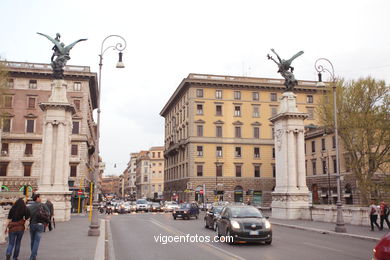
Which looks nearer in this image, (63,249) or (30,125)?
(63,249)

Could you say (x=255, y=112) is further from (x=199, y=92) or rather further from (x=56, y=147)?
(x=56, y=147)

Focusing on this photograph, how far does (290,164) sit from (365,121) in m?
8.34

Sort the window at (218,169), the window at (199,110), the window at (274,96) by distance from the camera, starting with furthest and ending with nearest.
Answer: the window at (274,96), the window at (199,110), the window at (218,169)

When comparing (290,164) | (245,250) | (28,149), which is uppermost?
(28,149)

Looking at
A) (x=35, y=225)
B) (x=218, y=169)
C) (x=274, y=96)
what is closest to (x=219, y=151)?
(x=218, y=169)

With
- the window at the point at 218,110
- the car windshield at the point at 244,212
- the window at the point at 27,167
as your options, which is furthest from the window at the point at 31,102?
the car windshield at the point at 244,212

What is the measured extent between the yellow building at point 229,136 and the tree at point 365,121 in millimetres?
30054

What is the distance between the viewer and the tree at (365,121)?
34688 millimetres

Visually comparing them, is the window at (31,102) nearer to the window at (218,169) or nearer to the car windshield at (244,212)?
the window at (218,169)

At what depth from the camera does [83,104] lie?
61094mm

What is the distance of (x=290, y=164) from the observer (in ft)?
106

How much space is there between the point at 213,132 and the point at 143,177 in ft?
241

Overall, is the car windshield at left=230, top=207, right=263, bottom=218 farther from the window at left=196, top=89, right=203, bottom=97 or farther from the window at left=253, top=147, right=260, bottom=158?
the window at left=253, top=147, right=260, bottom=158

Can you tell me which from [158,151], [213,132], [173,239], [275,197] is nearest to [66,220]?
[173,239]
